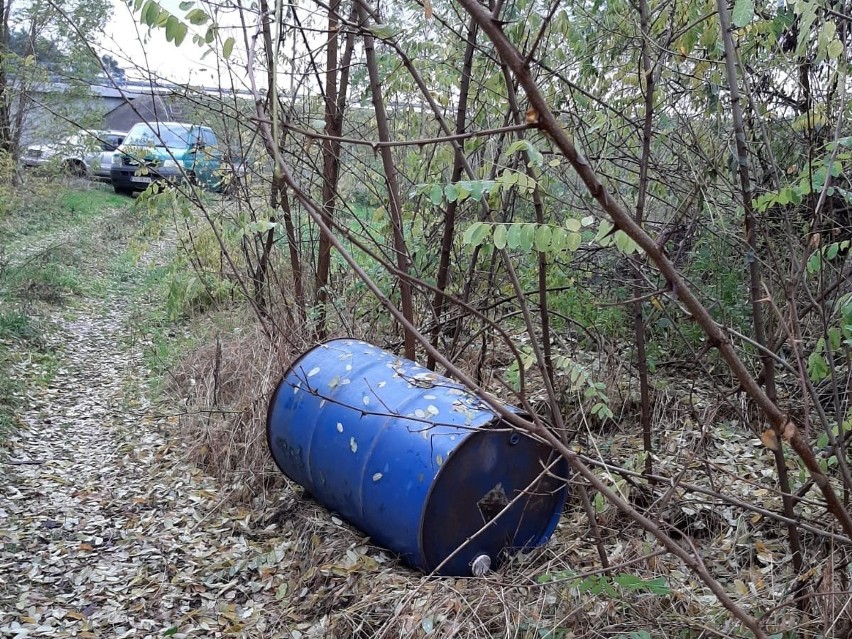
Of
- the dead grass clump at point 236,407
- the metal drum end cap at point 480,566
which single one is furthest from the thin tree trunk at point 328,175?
the metal drum end cap at point 480,566

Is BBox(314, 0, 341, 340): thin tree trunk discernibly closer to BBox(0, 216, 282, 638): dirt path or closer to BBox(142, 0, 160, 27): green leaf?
BBox(0, 216, 282, 638): dirt path

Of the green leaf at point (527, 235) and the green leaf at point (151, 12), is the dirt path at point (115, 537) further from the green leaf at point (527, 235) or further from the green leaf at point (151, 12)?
the green leaf at point (151, 12)

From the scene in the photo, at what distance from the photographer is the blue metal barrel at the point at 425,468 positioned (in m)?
3.18

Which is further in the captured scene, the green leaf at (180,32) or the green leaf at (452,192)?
the green leaf at (452,192)

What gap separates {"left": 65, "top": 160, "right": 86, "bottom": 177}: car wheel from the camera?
13.4m

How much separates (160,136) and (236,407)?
Result: 185 cm

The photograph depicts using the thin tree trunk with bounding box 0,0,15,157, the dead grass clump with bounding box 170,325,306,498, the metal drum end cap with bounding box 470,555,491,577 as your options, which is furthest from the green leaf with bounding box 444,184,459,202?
the thin tree trunk with bounding box 0,0,15,157

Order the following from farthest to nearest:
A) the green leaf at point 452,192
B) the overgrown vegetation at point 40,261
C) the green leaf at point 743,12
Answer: the overgrown vegetation at point 40,261, the green leaf at point 452,192, the green leaf at point 743,12

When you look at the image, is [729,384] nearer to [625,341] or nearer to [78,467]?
[625,341]

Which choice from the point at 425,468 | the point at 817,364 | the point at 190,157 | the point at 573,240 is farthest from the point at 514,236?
the point at 190,157

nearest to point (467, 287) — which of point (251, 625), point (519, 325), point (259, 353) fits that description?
point (519, 325)

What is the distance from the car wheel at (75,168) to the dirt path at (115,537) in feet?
28.8

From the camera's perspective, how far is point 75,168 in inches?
545

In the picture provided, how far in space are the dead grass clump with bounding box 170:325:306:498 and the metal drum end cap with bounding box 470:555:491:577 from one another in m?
1.55
